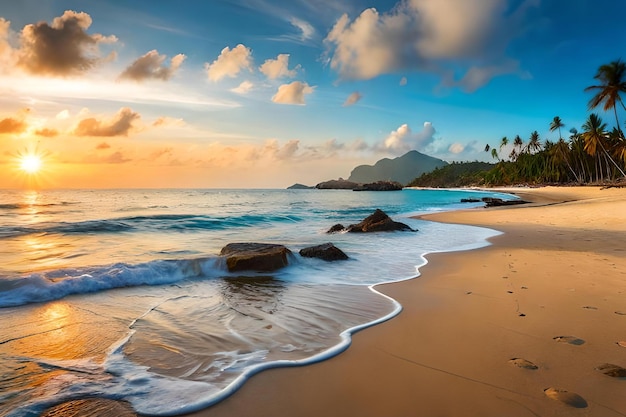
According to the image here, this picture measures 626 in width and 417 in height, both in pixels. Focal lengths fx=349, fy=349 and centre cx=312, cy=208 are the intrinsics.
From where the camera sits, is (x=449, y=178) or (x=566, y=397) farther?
(x=449, y=178)

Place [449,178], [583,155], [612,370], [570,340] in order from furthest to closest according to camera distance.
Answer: [449,178] → [583,155] → [570,340] → [612,370]

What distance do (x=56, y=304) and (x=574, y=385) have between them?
6.67 m

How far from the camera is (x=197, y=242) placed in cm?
1366

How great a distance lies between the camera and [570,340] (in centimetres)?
370

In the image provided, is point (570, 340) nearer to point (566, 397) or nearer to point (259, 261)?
point (566, 397)

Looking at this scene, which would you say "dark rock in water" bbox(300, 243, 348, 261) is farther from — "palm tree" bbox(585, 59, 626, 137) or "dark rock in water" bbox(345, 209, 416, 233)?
"palm tree" bbox(585, 59, 626, 137)

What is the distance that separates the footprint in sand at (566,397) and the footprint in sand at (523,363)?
15.0 inches

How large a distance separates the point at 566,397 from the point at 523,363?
583 millimetres

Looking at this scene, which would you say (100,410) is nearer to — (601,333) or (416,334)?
(416,334)

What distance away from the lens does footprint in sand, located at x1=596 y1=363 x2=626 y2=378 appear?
292 centimetres

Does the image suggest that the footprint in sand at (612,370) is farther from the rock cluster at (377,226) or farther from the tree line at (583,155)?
the tree line at (583,155)

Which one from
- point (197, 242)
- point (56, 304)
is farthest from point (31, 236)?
point (56, 304)

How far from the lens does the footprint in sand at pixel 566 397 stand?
8.36ft

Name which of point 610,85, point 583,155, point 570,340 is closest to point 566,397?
point 570,340
